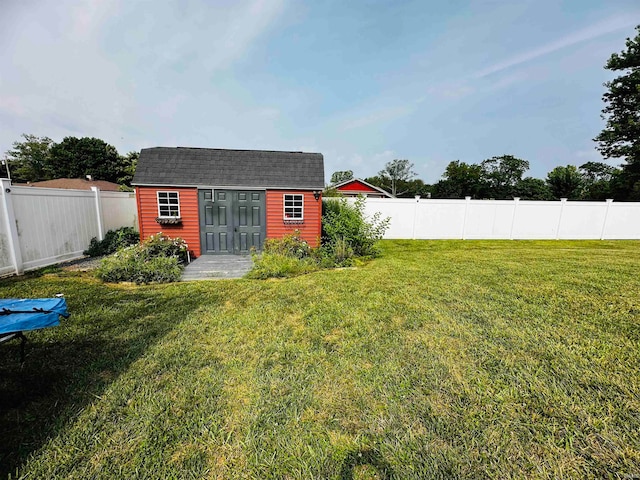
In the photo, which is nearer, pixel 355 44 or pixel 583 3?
pixel 583 3

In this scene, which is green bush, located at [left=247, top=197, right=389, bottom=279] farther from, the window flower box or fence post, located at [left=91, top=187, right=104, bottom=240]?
fence post, located at [left=91, top=187, right=104, bottom=240]

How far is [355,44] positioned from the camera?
33.2 ft

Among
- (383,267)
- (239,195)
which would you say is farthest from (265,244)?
(383,267)

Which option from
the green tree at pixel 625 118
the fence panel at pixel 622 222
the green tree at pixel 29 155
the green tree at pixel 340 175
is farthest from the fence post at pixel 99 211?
the green tree at pixel 340 175

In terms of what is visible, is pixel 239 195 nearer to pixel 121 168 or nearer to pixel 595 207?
pixel 595 207

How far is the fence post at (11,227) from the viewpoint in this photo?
215 inches

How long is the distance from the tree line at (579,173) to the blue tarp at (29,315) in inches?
1060

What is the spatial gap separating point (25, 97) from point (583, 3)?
27645 mm

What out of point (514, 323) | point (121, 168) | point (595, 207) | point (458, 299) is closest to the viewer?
point (514, 323)

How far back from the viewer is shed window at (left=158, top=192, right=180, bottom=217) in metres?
8.24

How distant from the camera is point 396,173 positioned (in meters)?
51.0

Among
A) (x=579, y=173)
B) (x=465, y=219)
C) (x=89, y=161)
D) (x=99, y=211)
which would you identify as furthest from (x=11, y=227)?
(x=579, y=173)

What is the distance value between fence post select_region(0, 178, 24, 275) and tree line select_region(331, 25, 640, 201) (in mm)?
26392

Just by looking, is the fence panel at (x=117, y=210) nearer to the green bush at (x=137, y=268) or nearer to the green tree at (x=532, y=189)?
the green bush at (x=137, y=268)
